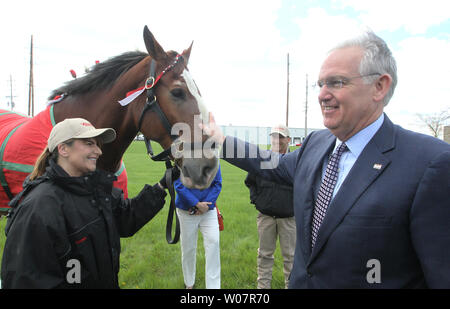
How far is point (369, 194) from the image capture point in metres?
1.33

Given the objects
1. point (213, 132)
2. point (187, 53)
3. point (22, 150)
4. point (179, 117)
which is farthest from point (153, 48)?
point (22, 150)

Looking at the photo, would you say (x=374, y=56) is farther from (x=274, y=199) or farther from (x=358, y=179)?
(x=274, y=199)

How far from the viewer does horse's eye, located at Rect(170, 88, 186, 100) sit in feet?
7.85

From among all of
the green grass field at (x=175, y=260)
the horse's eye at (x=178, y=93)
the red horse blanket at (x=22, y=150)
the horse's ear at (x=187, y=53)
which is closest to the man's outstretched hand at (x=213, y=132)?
the horse's eye at (x=178, y=93)

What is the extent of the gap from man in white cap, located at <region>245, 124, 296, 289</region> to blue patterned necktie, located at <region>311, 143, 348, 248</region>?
1.96 m

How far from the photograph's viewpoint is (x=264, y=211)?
12.0 ft

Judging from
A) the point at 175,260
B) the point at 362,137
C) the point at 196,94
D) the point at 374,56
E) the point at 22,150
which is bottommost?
the point at 175,260

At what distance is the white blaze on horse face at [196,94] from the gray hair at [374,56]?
118 centimetres

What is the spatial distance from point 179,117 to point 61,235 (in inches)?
48.0

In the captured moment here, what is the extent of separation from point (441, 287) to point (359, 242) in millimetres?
363

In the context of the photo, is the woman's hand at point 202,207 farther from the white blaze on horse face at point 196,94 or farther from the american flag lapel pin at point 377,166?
the american flag lapel pin at point 377,166

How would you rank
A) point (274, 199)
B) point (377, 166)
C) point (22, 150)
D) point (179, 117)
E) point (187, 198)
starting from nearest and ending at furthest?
point (377, 166), point (179, 117), point (22, 150), point (187, 198), point (274, 199)
